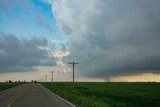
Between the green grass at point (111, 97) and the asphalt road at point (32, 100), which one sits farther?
the asphalt road at point (32, 100)

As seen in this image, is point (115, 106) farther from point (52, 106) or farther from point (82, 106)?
point (52, 106)

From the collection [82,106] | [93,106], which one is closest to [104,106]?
[93,106]

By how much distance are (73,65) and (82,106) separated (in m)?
78.3

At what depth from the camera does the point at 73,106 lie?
24016mm

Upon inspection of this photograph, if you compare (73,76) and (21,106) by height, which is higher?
(73,76)

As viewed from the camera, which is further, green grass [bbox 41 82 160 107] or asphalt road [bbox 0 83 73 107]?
asphalt road [bbox 0 83 73 107]

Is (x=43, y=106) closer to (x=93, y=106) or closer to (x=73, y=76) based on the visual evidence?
(x=93, y=106)

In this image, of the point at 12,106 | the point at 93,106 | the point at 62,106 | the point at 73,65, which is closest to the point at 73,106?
the point at 62,106

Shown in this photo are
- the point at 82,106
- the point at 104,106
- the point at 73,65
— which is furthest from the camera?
the point at 73,65

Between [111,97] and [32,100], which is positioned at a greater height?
[111,97]

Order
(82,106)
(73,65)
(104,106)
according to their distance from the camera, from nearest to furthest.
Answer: (104,106)
(82,106)
(73,65)

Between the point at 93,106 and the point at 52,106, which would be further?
the point at 52,106

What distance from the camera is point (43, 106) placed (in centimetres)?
2411

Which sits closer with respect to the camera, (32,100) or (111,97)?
(32,100)
